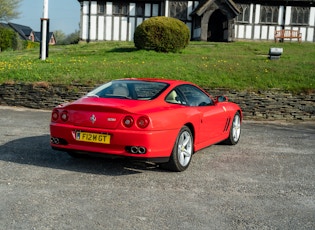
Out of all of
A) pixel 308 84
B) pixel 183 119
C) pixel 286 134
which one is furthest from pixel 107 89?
pixel 308 84

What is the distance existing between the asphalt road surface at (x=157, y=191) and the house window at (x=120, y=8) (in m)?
26.9

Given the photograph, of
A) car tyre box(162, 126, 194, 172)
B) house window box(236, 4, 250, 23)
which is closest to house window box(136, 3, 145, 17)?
house window box(236, 4, 250, 23)

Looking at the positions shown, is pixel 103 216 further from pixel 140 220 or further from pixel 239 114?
pixel 239 114

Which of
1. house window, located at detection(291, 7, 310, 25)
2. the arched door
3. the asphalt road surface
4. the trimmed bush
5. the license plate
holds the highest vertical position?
house window, located at detection(291, 7, 310, 25)

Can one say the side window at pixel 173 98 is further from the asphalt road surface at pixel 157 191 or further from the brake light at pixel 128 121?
the asphalt road surface at pixel 157 191

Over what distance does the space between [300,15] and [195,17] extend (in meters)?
8.46

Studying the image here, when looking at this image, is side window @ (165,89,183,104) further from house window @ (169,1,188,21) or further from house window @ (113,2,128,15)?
house window @ (113,2,128,15)

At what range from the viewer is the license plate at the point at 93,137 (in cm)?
560

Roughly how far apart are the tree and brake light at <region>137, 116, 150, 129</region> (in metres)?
54.6

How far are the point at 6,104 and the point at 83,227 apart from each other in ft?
36.3

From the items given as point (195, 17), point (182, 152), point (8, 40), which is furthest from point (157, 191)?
point (8, 40)

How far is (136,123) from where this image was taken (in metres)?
5.55

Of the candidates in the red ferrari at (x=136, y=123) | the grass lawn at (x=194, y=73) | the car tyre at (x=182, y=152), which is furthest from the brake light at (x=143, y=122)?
the grass lawn at (x=194, y=73)

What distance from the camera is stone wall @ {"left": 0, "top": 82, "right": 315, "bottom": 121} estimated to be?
12836 mm
